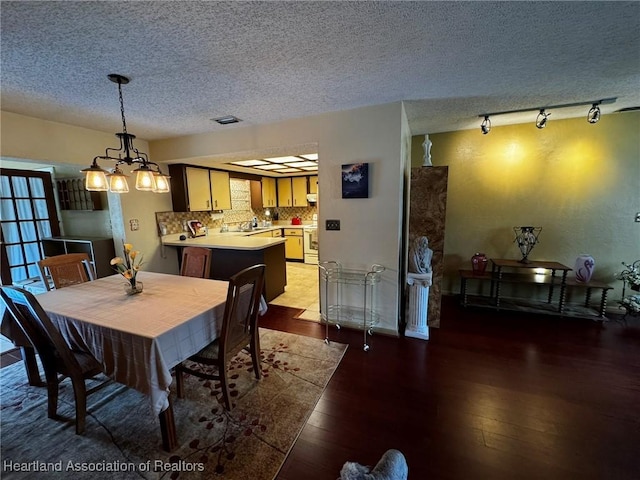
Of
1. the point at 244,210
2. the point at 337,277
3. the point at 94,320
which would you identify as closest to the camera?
the point at 94,320

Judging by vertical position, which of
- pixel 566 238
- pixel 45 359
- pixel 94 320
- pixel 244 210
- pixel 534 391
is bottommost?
pixel 534 391

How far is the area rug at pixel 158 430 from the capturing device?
1439 millimetres

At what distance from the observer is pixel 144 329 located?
147cm

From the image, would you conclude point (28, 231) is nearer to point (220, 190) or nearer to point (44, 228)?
point (44, 228)

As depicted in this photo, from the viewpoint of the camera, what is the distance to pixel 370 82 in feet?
6.79

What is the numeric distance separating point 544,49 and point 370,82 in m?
1.13

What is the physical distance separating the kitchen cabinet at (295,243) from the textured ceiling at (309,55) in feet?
12.2

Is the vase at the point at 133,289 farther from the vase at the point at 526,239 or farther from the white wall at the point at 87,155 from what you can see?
the vase at the point at 526,239

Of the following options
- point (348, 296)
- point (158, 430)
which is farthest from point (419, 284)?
point (158, 430)

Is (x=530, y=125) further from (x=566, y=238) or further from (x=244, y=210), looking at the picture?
(x=244, y=210)

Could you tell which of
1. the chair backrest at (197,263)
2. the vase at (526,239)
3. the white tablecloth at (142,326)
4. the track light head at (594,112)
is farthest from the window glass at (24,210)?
the track light head at (594,112)

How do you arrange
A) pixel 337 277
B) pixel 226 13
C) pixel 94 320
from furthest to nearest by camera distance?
pixel 337 277, pixel 94 320, pixel 226 13

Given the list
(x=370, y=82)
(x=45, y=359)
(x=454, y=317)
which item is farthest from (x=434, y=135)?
(x=45, y=359)

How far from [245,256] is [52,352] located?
2.12m
